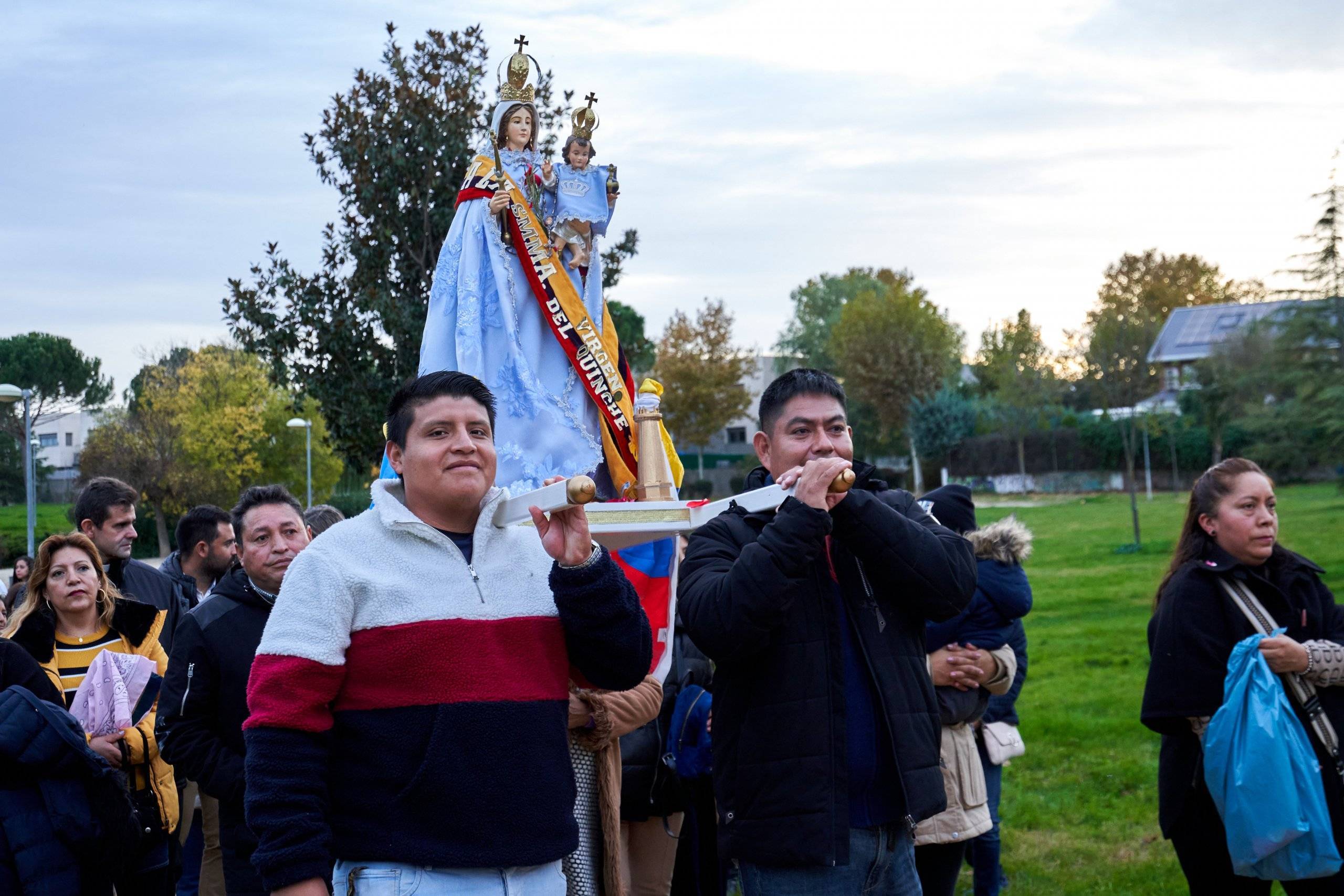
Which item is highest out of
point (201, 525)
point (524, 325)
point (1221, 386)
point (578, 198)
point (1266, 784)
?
A: point (1221, 386)

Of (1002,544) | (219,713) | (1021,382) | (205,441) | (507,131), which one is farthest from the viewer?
(1021,382)

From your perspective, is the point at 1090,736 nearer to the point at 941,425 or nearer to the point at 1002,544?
the point at 1002,544

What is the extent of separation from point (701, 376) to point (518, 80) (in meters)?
44.9

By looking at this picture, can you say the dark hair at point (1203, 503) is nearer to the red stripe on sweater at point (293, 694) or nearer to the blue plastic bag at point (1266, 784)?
the blue plastic bag at point (1266, 784)

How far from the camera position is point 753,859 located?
11.5 ft

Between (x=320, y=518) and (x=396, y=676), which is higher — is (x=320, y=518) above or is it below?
above

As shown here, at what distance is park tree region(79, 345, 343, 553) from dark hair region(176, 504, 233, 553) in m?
32.9

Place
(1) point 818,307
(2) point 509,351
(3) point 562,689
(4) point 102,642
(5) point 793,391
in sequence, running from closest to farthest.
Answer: (3) point 562,689 < (5) point 793,391 < (2) point 509,351 < (4) point 102,642 < (1) point 818,307

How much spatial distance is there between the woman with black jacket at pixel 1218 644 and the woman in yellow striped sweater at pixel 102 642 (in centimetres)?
431

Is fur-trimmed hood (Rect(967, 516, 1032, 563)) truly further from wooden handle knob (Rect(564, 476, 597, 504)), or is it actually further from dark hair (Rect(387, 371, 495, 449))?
wooden handle knob (Rect(564, 476, 597, 504))

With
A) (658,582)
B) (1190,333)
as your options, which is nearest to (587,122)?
(658,582)

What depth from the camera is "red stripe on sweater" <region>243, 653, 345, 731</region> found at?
9.15 ft

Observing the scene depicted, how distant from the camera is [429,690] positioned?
2863 millimetres

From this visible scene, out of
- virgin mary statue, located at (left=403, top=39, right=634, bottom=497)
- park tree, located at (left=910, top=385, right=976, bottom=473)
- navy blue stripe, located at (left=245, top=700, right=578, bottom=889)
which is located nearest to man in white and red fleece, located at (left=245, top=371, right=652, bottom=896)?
navy blue stripe, located at (left=245, top=700, right=578, bottom=889)
